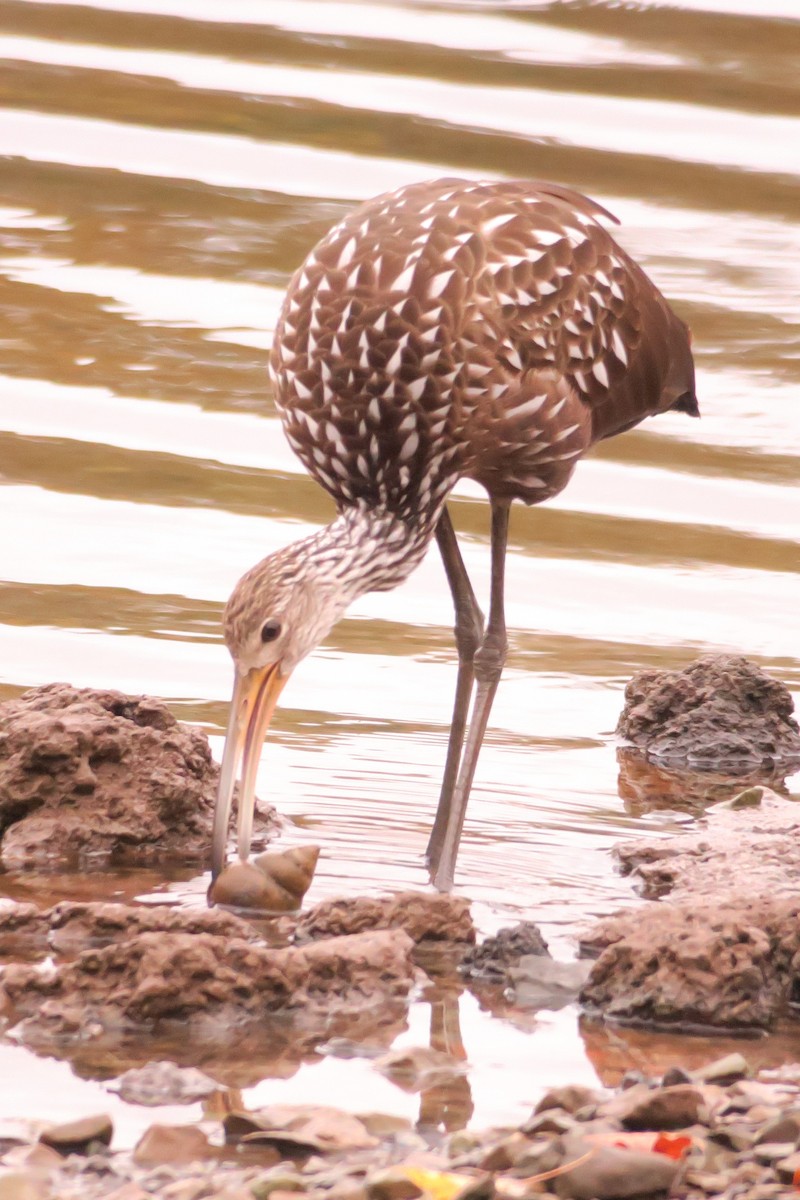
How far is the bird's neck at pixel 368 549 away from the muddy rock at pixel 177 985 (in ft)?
5.26

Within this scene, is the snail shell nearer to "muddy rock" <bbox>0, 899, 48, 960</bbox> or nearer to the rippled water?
the rippled water

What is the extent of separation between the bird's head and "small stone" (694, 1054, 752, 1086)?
1826 mm

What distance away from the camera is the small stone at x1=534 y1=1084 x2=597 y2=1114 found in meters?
4.57

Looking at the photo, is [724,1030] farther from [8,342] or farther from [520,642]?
[8,342]

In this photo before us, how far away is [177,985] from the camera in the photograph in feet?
17.0

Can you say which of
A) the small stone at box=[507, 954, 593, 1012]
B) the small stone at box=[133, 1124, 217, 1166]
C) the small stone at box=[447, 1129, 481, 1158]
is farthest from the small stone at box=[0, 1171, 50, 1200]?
the small stone at box=[507, 954, 593, 1012]

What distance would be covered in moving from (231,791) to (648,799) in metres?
1.95

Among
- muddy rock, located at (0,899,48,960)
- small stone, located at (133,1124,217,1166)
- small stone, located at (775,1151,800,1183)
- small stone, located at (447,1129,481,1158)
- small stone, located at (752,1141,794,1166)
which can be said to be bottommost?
muddy rock, located at (0,899,48,960)

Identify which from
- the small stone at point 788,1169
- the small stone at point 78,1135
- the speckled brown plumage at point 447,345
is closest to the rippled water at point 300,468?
the small stone at point 78,1135

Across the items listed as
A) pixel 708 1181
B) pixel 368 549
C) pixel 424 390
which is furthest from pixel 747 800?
pixel 708 1181

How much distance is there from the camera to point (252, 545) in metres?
11.2

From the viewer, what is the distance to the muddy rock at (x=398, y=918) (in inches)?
231

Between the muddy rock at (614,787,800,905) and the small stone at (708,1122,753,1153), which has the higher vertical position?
the small stone at (708,1122,753,1153)

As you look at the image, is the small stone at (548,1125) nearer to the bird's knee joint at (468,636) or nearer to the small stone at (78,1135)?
the small stone at (78,1135)
